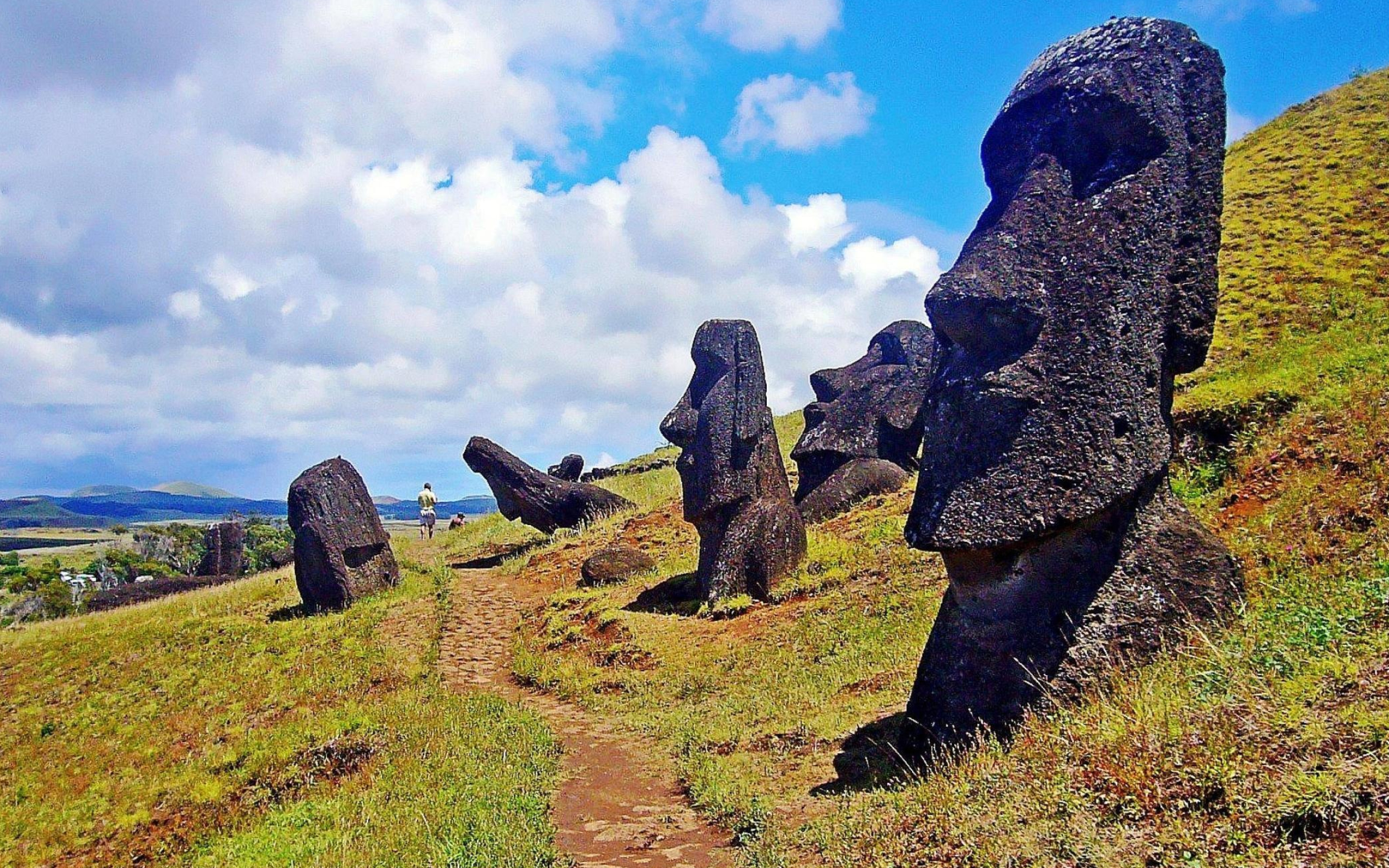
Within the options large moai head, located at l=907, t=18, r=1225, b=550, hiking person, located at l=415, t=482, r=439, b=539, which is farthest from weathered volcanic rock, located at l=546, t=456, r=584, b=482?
large moai head, located at l=907, t=18, r=1225, b=550

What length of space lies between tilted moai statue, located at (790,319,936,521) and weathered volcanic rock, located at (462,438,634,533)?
7130 millimetres

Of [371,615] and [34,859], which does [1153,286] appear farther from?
[371,615]

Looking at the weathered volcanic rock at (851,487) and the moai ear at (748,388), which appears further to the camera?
the weathered volcanic rock at (851,487)

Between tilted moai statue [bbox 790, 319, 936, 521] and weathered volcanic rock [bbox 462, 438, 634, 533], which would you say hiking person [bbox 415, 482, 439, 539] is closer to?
weathered volcanic rock [bbox 462, 438, 634, 533]

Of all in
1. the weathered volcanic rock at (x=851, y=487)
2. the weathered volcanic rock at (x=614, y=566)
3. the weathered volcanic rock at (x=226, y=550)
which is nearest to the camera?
the weathered volcanic rock at (x=614, y=566)

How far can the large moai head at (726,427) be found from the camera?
14.1 meters

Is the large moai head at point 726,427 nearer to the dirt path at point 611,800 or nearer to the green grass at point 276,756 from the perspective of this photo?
the dirt path at point 611,800

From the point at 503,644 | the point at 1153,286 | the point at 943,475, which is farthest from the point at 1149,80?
the point at 503,644

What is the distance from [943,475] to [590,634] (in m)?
8.41

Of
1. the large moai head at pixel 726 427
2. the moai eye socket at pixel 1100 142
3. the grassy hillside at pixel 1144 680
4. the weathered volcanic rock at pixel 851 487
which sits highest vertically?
the moai eye socket at pixel 1100 142

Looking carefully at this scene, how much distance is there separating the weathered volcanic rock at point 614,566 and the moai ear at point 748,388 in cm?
437

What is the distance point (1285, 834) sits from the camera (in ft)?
11.2

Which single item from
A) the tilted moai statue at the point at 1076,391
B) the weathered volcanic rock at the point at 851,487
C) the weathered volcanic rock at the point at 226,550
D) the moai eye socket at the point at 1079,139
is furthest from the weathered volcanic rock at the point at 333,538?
the weathered volcanic rock at the point at 226,550

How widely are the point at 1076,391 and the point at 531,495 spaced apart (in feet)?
66.9
